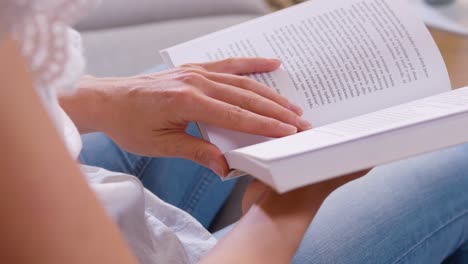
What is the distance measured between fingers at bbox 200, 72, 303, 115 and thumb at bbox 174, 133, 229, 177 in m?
0.07

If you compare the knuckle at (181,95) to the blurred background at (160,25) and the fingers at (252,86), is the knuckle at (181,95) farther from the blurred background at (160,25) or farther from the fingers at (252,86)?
the blurred background at (160,25)

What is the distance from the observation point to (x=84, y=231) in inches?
12.7

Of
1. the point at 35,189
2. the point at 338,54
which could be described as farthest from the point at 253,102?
the point at 35,189

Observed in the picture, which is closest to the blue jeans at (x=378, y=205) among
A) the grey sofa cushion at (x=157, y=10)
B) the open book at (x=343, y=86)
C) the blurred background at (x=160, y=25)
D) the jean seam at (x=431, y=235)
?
the jean seam at (x=431, y=235)

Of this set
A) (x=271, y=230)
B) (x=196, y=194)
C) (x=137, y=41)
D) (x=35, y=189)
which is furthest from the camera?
(x=137, y=41)

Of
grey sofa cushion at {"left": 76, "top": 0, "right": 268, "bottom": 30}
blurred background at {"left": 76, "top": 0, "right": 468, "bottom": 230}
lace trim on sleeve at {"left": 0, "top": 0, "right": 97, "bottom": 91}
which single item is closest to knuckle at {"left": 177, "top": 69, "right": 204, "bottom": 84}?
lace trim on sleeve at {"left": 0, "top": 0, "right": 97, "bottom": 91}

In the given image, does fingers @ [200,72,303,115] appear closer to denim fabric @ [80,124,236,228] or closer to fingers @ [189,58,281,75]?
fingers @ [189,58,281,75]

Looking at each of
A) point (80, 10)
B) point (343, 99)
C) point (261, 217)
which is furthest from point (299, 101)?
point (80, 10)

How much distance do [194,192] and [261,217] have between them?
0.29 meters

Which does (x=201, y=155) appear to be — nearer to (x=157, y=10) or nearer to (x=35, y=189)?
(x=35, y=189)


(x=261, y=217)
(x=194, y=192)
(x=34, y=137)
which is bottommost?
(x=194, y=192)

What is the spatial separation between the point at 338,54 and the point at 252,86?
0.36 ft

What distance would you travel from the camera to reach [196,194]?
2.67ft

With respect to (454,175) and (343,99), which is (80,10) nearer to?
(343,99)
